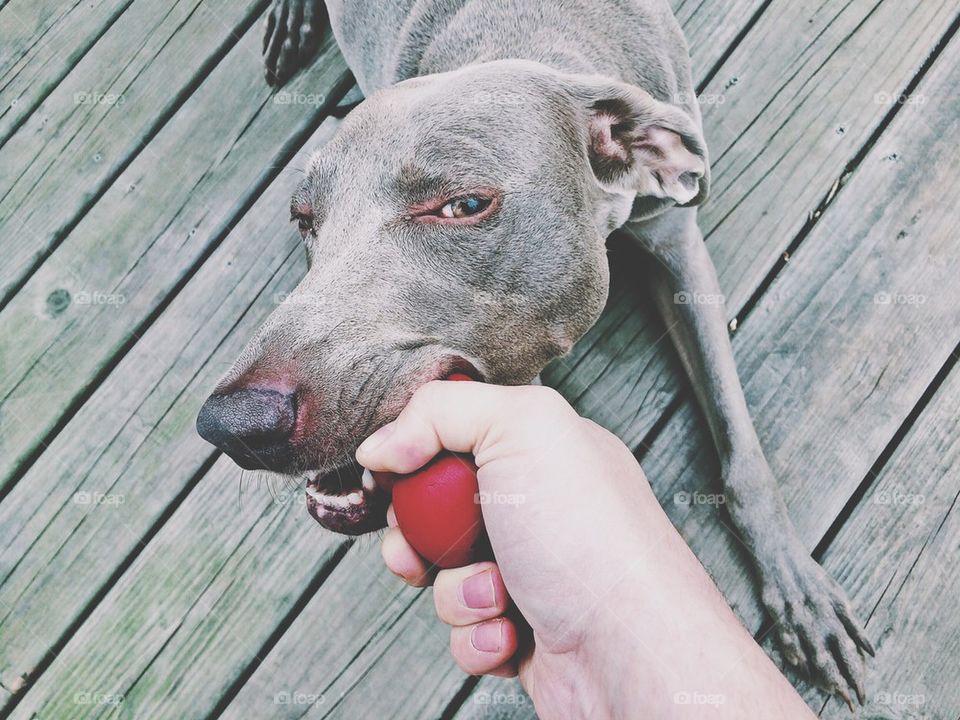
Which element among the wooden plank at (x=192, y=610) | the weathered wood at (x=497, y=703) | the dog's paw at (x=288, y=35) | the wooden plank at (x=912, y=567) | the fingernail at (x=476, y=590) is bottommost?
the wooden plank at (x=912, y=567)

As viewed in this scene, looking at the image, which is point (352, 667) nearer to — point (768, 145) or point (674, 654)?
point (674, 654)

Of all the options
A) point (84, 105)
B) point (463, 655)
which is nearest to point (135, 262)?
point (84, 105)

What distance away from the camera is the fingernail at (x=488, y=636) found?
1643 millimetres

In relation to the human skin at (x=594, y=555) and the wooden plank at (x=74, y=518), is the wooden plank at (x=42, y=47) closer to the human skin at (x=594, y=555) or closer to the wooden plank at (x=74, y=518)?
the wooden plank at (x=74, y=518)

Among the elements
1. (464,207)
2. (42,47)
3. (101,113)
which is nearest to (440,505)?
(464,207)

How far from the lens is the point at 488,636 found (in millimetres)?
1646

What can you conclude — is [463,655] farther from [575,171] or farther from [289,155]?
[289,155]

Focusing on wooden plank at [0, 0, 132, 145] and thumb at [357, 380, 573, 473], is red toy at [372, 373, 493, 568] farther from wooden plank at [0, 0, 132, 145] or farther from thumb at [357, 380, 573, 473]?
wooden plank at [0, 0, 132, 145]

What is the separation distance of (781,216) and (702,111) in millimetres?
512

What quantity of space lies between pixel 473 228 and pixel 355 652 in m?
1.67

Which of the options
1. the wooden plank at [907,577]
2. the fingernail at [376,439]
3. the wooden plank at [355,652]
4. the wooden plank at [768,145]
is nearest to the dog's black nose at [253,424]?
the fingernail at [376,439]

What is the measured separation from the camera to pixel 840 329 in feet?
8.46

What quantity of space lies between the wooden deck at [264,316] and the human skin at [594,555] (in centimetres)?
103

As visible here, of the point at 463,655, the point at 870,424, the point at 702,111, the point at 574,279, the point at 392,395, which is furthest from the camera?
the point at 702,111
